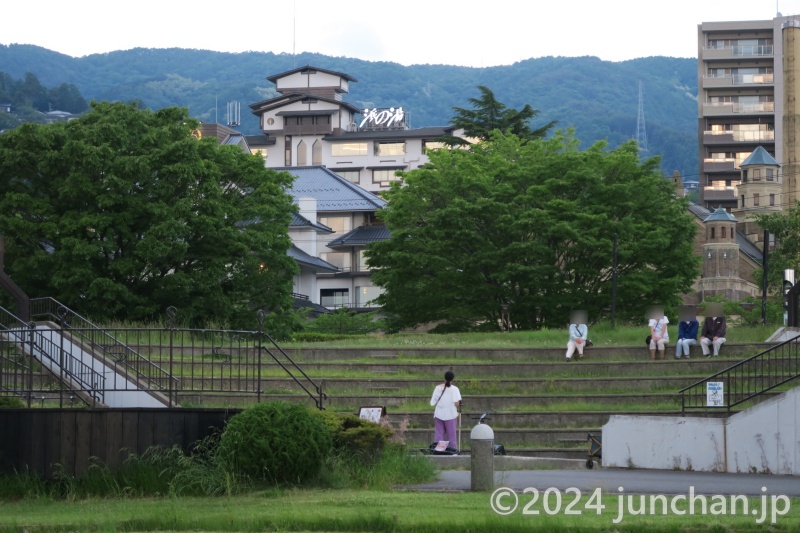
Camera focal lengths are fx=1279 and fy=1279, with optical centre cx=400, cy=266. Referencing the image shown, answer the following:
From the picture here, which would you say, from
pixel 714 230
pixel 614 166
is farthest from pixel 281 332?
pixel 714 230

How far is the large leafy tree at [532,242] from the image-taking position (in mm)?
53812

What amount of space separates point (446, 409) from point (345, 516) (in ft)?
33.2

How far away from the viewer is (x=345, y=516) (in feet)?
48.8

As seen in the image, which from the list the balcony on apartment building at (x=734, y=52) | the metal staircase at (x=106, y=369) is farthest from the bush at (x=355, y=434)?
the balcony on apartment building at (x=734, y=52)

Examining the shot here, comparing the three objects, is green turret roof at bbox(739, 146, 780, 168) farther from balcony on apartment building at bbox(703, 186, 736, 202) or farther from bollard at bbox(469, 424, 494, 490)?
bollard at bbox(469, 424, 494, 490)

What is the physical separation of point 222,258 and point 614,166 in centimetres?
1939


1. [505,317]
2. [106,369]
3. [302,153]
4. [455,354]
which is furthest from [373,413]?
[302,153]

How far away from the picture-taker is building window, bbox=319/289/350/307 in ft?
373

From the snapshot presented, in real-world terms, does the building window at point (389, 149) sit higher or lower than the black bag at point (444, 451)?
higher

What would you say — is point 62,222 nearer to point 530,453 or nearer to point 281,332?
point 281,332

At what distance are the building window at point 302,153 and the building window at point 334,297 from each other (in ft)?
125

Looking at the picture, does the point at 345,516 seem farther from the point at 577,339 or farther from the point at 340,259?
the point at 340,259

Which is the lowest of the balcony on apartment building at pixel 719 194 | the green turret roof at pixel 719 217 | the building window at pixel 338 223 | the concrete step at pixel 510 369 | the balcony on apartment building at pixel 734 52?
the concrete step at pixel 510 369

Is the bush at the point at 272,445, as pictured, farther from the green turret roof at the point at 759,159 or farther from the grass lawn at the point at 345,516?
the green turret roof at the point at 759,159
